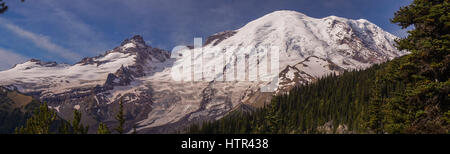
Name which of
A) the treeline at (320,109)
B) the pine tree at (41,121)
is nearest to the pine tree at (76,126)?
the pine tree at (41,121)

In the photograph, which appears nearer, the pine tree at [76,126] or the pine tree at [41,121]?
the pine tree at [76,126]

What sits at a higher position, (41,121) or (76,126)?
(41,121)

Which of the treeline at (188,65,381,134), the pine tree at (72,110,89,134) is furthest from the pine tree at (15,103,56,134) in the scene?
the treeline at (188,65,381,134)

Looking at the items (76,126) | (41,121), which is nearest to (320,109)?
(76,126)

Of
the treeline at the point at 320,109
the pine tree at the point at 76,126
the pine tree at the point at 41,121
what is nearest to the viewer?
the pine tree at the point at 76,126

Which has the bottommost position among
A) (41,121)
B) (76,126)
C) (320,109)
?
(76,126)

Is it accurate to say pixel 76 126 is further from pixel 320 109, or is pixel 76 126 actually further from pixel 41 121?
pixel 320 109

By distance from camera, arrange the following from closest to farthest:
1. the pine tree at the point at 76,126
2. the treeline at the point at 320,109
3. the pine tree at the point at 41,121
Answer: the pine tree at the point at 76,126, the pine tree at the point at 41,121, the treeline at the point at 320,109

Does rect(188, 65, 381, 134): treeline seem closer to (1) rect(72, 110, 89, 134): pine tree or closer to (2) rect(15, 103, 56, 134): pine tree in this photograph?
(1) rect(72, 110, 89, 134): pine tree

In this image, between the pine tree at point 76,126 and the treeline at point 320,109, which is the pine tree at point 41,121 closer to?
the pine tree at point 76,126
